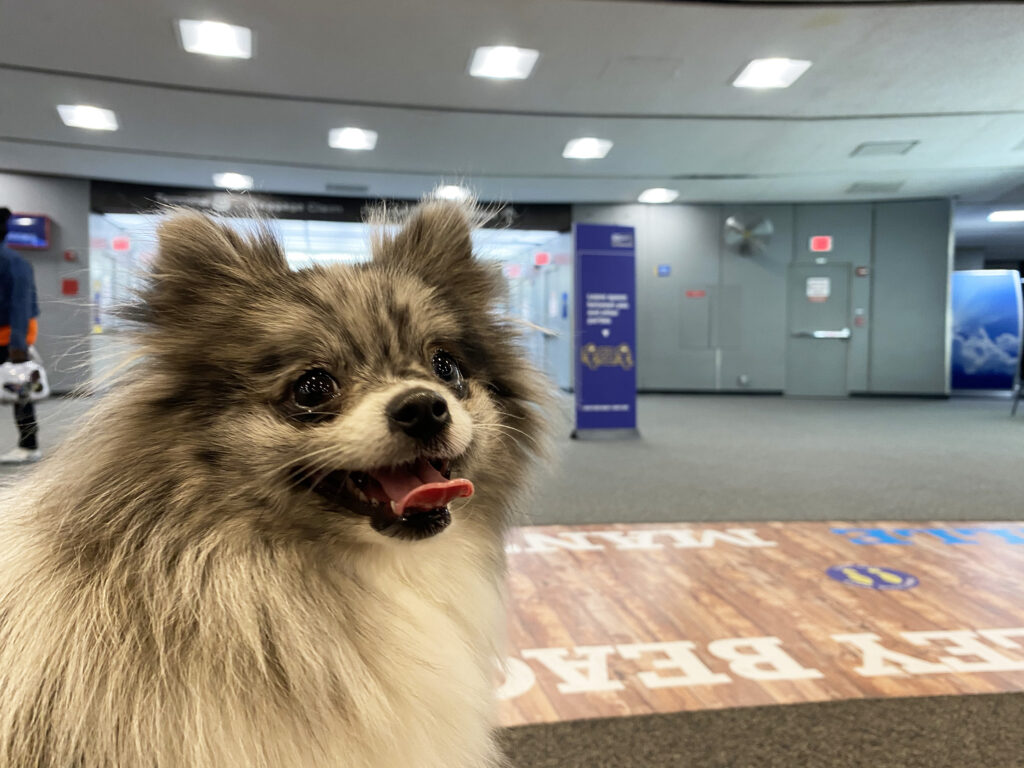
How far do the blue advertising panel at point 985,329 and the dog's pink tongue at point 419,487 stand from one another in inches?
583

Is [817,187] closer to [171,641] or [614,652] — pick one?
[614,652]

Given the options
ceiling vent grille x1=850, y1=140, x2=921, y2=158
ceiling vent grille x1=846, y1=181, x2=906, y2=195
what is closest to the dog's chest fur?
ceiling vent grille x1=850, y1=140, x2=921, y2=158

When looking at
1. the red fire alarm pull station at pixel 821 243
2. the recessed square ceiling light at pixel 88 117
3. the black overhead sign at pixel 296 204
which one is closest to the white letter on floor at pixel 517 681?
the recessed square ceiling light at pixel 88 117

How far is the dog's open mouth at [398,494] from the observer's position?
1.10m

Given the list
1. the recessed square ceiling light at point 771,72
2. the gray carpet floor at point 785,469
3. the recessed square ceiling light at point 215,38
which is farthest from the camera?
the recessed square ceiling light at point 771,72

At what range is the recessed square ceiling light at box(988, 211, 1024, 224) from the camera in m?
14.9

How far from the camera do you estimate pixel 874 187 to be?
38.3 feet

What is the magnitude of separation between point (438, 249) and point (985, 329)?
14751 millimetres

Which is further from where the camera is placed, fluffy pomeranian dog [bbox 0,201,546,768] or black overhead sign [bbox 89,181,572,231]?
black overhead sign [bbox 89,181,572,231]

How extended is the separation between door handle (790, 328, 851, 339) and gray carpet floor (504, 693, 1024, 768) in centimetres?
1221

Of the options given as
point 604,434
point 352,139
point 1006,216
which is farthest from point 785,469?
point 1006,216

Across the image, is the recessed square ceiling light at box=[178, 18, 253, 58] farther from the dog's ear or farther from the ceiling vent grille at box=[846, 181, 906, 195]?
the ceiling vent grille at box=[846, 181, 906, 195]

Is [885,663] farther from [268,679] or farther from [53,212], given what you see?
[53,212]

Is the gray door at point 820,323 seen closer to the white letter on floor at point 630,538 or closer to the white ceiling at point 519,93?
the white ceiling at point 519,93
